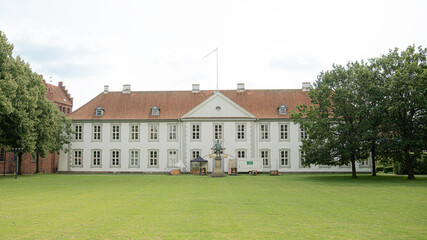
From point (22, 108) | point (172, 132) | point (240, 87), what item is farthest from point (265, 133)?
point (22, 108)

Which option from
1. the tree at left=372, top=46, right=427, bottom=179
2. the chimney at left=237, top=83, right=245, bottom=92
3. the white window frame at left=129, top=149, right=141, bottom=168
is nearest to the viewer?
the tree at left=372, top=46, right=427, bottom=179

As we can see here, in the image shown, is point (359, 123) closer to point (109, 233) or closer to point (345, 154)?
point (345, 154)

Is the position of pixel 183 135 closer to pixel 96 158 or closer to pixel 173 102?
pixel 173 102

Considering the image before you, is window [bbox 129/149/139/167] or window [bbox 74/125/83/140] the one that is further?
window [bbox 74/125/83/140]

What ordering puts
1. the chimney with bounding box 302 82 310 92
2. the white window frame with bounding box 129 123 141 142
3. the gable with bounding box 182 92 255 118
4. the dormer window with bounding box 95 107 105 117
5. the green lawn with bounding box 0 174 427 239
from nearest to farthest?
the green lawn with bounding box 0 174 427 239 → the gable with bounding box 182 92 255 118 → the white window frame with bounding box 129 123 141 142 → the dormer window with bounding box 95 107 105 117 → the chimney with bounding box 302 82 310 92

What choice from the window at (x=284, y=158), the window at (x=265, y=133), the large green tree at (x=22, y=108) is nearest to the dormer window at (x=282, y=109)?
the window at (x=265, y=133)

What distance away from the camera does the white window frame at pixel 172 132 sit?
151 ft

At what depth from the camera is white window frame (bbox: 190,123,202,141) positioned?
1799 inches

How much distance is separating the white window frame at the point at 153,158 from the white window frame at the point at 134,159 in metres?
1.20

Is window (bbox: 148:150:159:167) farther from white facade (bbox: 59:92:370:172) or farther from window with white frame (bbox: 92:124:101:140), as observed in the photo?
window with white frame (bbox: 92:124:101:140)

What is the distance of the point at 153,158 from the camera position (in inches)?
1821

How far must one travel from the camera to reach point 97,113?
155ft

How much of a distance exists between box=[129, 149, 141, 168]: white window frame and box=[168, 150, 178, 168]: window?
3548 mm

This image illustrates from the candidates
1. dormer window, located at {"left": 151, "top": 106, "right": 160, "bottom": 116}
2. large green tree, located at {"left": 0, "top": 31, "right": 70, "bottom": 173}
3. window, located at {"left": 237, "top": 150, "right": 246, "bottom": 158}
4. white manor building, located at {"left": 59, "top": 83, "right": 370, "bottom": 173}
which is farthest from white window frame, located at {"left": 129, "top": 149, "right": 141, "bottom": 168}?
window, located at {"left": 237, "top": 150, "right": 246, "bottom": 158}
